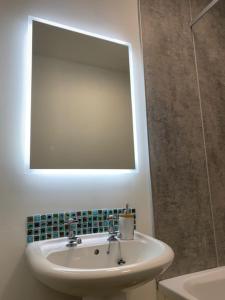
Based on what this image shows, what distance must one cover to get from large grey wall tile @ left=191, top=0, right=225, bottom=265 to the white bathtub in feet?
0.49

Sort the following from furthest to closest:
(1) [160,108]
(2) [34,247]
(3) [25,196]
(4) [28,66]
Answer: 1. (1) [160,108]
2. (4) [28,66]
3. (3) [25,196]
4. (2) [34,247]

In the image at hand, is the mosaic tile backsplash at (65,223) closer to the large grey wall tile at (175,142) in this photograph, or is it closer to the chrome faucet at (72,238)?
the chrome faucet at (72,238)

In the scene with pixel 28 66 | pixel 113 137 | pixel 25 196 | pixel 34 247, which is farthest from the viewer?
pixel 113 137

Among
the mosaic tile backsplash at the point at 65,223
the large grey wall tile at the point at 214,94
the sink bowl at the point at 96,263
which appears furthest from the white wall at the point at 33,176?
the large grey wall tile at the point at 214,94

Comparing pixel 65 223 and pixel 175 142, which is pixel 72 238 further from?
pixel 175 142

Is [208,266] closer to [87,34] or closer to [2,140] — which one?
[2,140]

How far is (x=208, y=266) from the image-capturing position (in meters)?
1.43

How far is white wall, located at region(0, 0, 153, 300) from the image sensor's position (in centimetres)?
102

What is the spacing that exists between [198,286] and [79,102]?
4.10 ft

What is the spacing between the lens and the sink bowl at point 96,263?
0.69 meters

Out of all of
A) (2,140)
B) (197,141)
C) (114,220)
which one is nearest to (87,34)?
(2,140)

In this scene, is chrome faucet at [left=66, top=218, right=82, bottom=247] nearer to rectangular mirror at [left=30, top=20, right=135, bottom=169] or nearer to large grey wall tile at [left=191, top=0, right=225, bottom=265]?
rectangular mirror at [left=30, top=20, right=135, bottom=169]

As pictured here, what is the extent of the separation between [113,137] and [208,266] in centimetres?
101

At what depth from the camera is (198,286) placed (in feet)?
4.25
